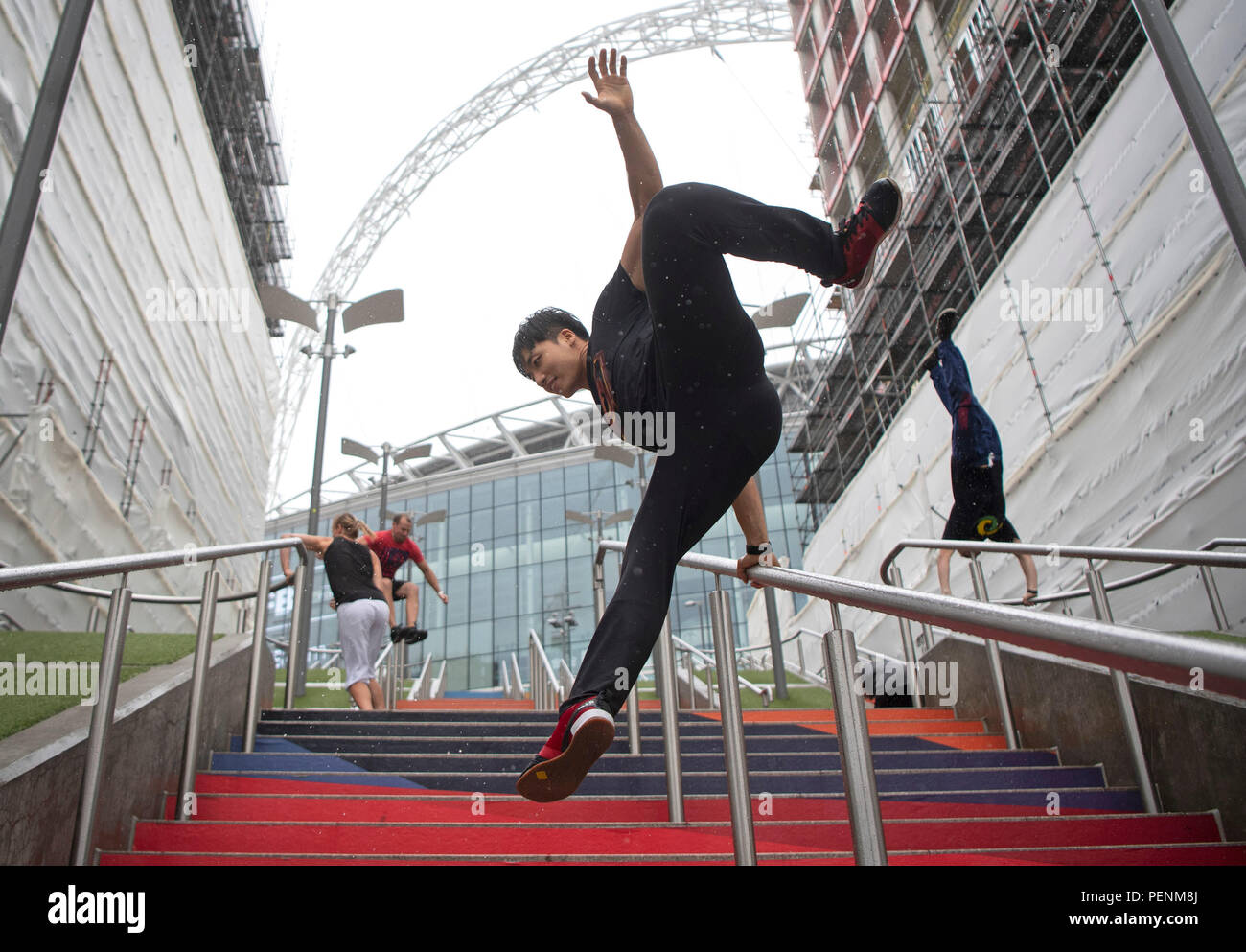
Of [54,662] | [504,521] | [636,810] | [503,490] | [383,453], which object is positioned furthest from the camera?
[503,490]

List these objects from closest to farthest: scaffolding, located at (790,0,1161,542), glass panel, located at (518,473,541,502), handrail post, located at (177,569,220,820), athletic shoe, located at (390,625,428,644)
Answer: handrail post, located at (177,569,220,820), athletic shoe, located at (390,625,428,644), scaffolding, located at (790,0,1161,542), glass panel, located at (518,473,541,502)

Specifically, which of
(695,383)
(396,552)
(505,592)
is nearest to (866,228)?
(695,383)

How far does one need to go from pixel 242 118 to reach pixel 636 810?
769 inches

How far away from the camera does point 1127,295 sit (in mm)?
7582

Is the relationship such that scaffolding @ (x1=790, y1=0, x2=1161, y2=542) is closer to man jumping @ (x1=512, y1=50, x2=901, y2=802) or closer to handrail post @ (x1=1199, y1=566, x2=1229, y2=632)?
handrail post @ (x1=1199, y1=566, x2=1229, y2=632)

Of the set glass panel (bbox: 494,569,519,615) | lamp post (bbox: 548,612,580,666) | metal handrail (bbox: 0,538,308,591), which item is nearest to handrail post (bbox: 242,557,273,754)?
metal handrail (bbox: 0,538,308,591)

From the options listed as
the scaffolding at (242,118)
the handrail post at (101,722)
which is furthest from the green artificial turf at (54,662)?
the scaffolding at (242,118)

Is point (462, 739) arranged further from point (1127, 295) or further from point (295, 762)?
point (1127, 295)

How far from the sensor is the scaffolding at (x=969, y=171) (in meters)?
11.4

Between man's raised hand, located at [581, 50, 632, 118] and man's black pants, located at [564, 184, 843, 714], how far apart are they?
0.46 m

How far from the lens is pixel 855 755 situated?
1.67 m

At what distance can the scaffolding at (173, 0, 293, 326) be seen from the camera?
15.7m

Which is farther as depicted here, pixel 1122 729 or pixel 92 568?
pixel 1122 729

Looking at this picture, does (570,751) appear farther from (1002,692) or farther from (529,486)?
(529,486)
